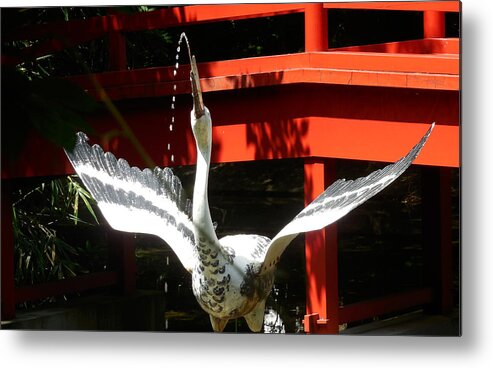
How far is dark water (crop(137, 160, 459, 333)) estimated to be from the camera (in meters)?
2.61

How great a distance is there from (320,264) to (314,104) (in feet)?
1.48

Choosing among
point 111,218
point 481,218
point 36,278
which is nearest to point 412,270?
point 481,218

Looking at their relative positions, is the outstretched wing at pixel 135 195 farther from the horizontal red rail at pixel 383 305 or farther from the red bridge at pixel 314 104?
the horizontal red rail at pixel 383 305

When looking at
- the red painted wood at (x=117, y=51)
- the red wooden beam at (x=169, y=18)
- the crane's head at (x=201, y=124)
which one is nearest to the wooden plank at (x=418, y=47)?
the red wooden beam at (x=169, y=18)

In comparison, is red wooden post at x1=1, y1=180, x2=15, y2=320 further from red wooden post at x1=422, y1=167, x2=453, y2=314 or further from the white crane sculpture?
red wooden post at x1=422, y1=167, x2=453, y2=314

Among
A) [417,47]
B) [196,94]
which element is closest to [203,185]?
[196,94]

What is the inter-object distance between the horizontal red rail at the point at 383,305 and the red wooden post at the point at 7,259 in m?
1.06

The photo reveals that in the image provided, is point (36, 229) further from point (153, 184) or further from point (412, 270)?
point (412, 270)

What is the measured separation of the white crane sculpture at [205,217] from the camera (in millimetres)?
2385

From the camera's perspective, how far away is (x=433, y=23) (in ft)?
8.07

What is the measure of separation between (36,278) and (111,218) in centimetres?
70

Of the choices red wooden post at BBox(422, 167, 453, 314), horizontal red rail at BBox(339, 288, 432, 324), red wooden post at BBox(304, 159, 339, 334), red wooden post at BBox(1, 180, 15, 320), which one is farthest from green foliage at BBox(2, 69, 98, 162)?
red wooden post at BBox(1, 180, 15, 320)

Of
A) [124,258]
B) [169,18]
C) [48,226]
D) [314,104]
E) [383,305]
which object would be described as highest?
[169,18]

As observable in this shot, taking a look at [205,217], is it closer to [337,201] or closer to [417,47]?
[337,201]
